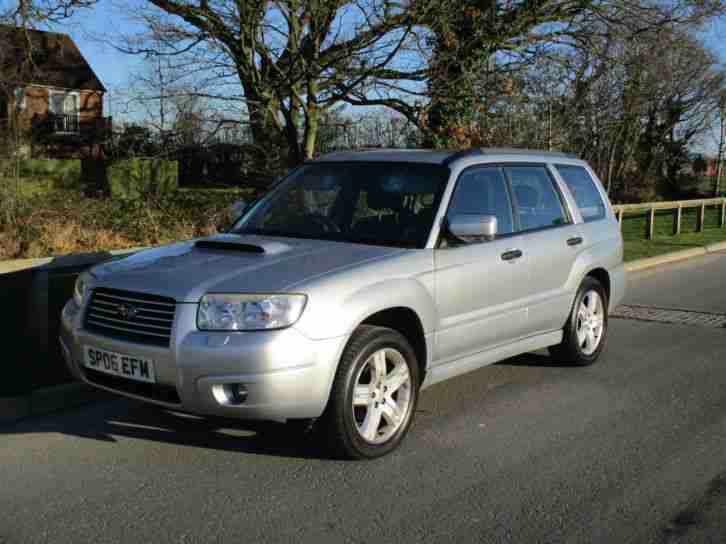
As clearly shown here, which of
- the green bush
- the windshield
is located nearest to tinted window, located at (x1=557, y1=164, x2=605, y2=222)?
the windshield

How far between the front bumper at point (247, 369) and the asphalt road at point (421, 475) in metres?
0.39

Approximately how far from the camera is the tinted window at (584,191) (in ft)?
24.0

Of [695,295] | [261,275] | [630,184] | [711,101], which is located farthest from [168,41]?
[711,101]

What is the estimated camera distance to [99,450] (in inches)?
201

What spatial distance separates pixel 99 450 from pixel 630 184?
3399 centimetres

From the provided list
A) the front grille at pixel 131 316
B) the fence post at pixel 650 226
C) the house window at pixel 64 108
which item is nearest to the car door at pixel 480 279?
the front grille at pixel 131 316

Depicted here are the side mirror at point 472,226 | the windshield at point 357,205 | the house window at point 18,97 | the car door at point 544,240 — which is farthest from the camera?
the house window at point 18,97

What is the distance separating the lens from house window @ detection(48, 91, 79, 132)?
1495 inches

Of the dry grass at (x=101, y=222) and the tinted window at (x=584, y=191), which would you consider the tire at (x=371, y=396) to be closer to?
the tinted window at (x=584, y=191)

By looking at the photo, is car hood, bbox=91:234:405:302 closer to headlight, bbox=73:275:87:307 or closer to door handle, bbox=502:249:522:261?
headlight, bbox=73:275:87:307

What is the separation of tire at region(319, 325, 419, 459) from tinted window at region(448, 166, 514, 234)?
1.16 meters

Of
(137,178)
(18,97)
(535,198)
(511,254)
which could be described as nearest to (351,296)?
(511,254)

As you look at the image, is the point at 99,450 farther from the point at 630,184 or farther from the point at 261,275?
the point at 630,184

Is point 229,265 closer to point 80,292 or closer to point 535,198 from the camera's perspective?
point 80,292
